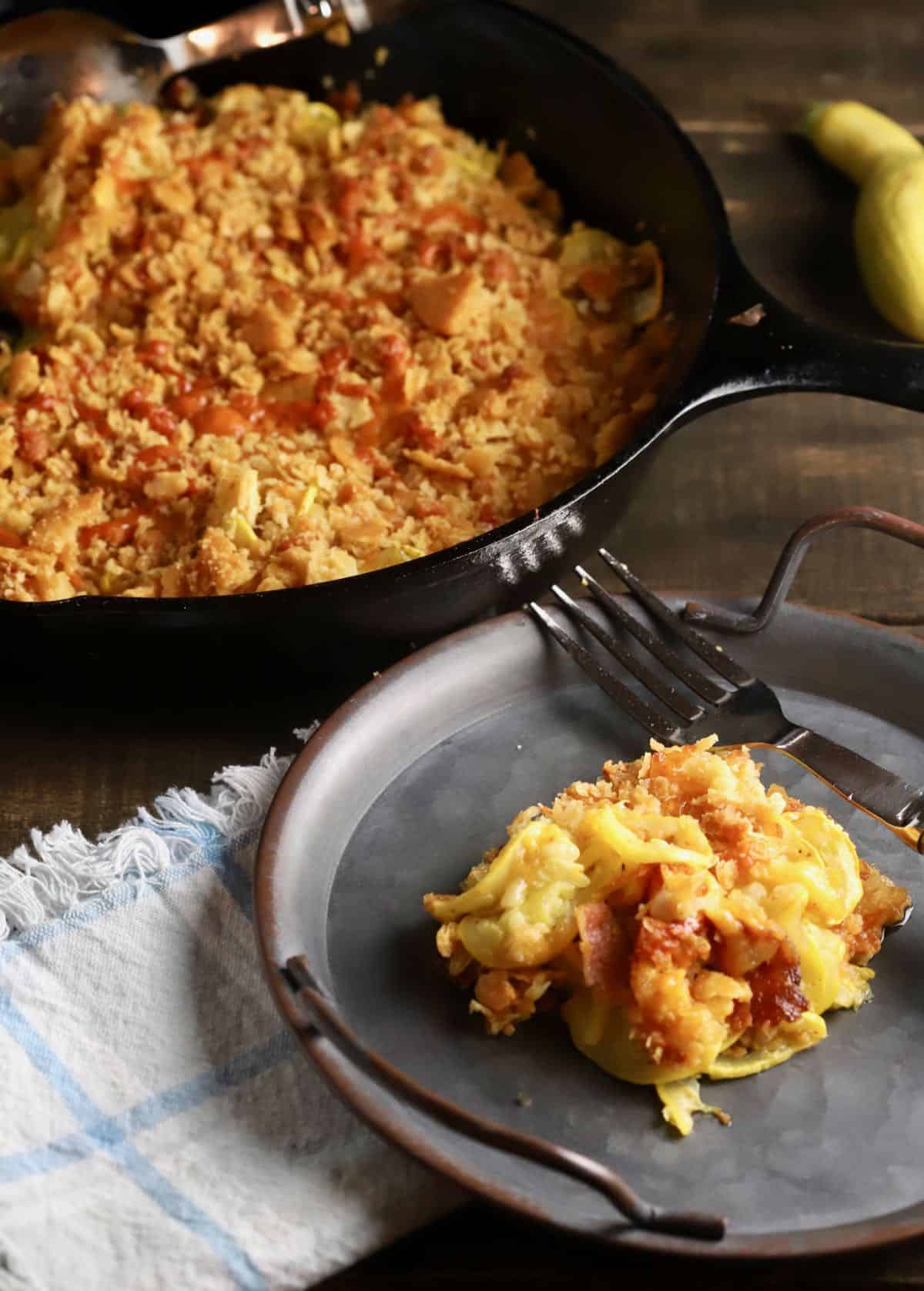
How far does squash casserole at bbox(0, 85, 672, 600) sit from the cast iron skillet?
0.23 feet

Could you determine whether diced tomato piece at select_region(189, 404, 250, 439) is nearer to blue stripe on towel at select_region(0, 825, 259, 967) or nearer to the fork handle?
blue stripe on towel at select_region(0, 825, 259, 967)

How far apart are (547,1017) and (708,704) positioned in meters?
0.40

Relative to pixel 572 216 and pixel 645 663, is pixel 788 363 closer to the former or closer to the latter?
pixel 645 663

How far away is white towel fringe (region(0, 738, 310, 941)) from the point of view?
4.71 ft

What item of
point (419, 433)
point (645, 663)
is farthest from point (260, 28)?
point (645, 663)

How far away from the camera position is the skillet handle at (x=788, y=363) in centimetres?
162

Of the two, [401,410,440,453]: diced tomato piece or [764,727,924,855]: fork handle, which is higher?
[401,410,440,453]: diced tomato piece

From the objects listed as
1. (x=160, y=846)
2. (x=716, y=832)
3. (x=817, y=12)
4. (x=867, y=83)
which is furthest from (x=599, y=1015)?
(x=817, y=12)

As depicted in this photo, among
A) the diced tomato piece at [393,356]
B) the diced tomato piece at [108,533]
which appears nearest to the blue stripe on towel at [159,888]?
the diced tomato piece at [108,533]

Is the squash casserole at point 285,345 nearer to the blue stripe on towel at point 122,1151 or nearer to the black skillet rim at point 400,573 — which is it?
the black skillet rim at point 400,573

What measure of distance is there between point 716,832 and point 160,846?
550mm

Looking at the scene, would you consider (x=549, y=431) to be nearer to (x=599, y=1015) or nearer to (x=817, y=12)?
(x=599, y=1015)

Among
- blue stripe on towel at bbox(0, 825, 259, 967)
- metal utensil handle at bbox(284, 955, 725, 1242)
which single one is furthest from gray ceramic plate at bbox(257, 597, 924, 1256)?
blue stripe on towel at bbox(0, 825, 259, 967)

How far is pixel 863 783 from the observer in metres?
1.37
